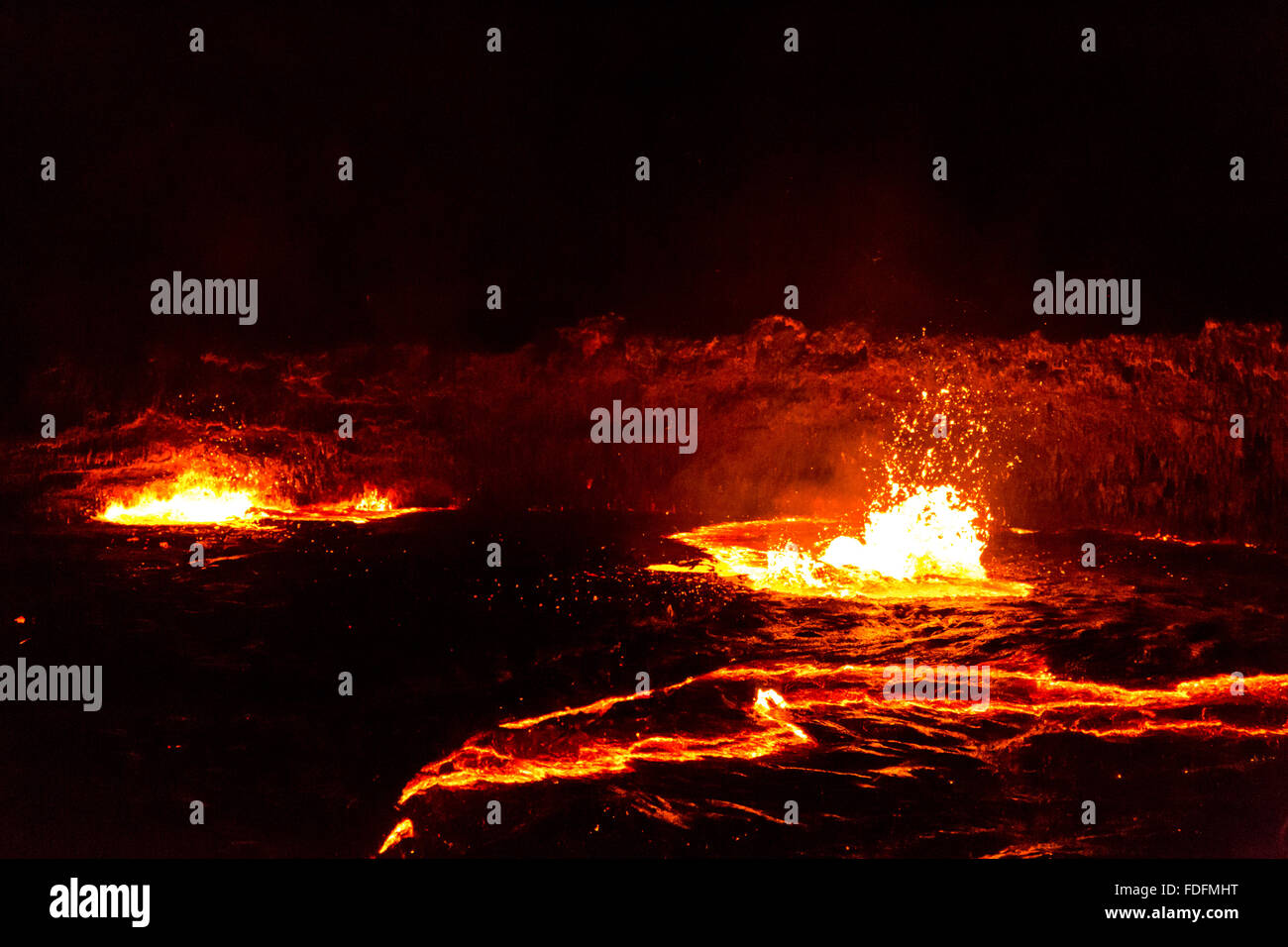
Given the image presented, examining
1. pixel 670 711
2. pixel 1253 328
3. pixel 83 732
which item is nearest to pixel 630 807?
pixel 670 711

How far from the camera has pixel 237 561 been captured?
11.6 metres

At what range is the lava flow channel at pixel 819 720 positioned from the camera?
627cm

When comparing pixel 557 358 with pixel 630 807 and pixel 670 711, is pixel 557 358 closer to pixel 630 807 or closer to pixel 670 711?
pixel 670 711

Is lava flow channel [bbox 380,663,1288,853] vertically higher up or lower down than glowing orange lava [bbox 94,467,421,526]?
lower down

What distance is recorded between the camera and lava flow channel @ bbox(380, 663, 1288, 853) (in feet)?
20.6
